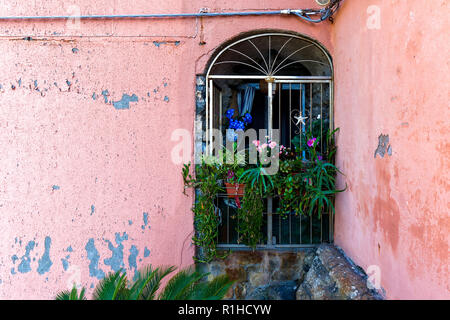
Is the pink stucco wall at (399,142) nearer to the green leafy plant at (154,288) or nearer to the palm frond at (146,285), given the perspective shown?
the green leafy plant at (154,288)

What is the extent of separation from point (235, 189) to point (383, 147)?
4.90 ft

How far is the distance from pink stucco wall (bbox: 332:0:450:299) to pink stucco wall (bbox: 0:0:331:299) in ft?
3.31

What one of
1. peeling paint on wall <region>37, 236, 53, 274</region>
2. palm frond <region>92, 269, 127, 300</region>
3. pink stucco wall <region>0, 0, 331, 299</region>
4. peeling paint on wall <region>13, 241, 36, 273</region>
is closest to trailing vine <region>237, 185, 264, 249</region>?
pink stucco wall <region>0, 0, 331, 299</region>

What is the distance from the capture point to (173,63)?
338 cm

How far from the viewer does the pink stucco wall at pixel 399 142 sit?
63.6 inches

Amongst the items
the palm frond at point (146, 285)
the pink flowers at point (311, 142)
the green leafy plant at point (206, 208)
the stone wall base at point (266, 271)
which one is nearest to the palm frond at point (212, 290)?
the palm frond at point (146, 285)

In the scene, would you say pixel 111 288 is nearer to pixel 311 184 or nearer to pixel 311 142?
pixel 311 184

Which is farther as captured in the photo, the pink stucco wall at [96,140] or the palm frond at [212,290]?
the pink stucco wall at [96,140]

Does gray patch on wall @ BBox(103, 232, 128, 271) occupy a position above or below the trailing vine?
below

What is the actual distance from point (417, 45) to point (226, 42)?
2.02 metres

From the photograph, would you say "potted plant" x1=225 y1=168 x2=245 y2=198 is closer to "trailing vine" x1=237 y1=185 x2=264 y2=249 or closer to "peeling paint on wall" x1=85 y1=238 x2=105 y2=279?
"trailing vine" x1=237 y1=185 x2=264 y2=249

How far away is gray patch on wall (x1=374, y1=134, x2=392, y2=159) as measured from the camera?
2.17m

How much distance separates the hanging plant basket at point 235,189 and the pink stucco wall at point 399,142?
39.0 inches

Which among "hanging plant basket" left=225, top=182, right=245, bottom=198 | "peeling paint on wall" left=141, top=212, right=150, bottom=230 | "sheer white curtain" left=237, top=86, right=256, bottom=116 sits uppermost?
"sheer white curtain" left=237, top=86, right=256, bottom=116
